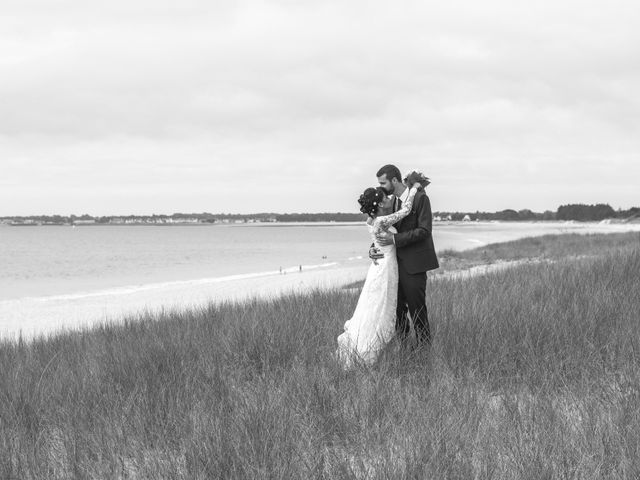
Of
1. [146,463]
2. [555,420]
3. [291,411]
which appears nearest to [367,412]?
[291,411]

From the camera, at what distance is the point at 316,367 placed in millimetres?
4559

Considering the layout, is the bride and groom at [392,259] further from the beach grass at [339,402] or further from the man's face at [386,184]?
the beach grass at [339,402]

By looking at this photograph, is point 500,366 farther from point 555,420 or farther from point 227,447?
point 227,447

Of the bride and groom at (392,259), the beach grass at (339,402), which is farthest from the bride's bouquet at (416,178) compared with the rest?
the beach grass at (339,402)

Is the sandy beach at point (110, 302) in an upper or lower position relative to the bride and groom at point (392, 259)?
lower

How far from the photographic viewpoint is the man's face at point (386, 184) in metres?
5.20

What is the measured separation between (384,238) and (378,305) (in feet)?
1.89

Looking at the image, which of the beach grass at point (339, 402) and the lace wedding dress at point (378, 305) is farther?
the lace wedding dress at point (378, 305)

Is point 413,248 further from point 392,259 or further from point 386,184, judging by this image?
point 386,184

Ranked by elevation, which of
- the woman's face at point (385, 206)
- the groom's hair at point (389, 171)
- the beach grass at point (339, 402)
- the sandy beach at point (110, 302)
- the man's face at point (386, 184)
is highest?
the groom's hair at point (389, 171)

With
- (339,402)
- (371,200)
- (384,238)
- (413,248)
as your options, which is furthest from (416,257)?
(339,402)

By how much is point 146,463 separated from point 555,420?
2.18 m

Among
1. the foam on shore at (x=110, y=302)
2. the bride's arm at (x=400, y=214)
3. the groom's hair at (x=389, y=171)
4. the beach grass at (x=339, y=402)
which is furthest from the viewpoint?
the foam on shore at (x=110, y=302)

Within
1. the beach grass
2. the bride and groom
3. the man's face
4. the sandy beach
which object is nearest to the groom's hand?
the bride and groom
